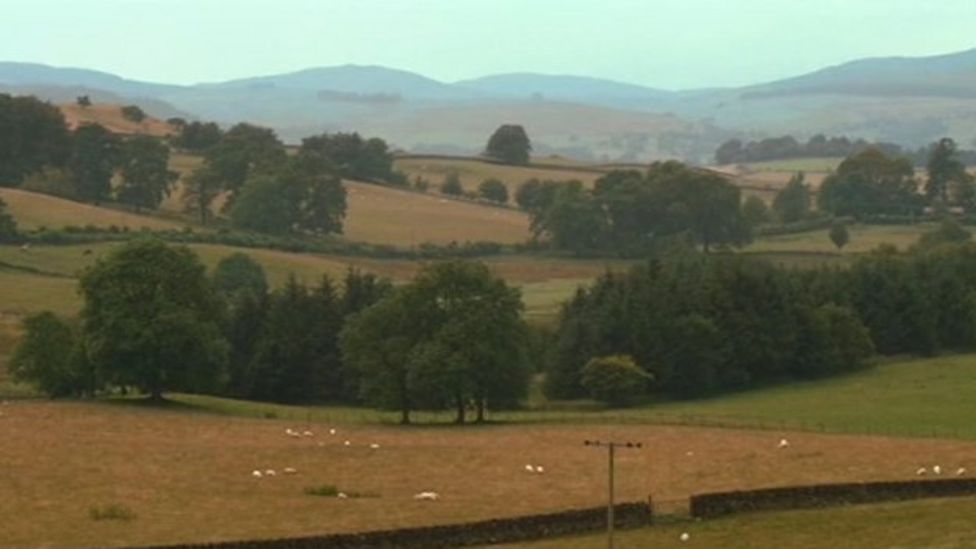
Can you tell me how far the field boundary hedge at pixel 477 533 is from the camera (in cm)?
3962

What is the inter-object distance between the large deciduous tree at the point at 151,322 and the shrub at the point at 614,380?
18.1m

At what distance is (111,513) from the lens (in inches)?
1706

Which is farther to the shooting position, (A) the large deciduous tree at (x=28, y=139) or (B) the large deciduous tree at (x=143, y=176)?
(A) the large deciduous tree at (x=28, y=139)

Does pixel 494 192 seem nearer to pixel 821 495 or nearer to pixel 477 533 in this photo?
pixel 821 495

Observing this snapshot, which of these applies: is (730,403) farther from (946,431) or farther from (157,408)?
(157,408)

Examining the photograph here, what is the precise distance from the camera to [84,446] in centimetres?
5806

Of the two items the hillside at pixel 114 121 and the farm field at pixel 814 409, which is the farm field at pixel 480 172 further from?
the farm field at pixel 814 409

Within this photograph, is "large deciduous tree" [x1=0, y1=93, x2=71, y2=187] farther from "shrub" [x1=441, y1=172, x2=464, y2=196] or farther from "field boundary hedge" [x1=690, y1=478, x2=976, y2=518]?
"field boundary hedge" [x1=690, y1=478, x2=976, y2=518]

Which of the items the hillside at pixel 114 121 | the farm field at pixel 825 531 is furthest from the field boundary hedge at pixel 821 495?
the hillside at pixel 114 121

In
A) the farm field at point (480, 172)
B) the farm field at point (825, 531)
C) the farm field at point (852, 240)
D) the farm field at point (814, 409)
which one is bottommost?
the farm field at point (814, 409)

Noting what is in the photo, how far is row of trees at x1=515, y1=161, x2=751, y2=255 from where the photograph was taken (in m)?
142

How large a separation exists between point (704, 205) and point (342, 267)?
39.6m

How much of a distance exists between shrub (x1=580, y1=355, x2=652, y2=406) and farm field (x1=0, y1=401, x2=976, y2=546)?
14.1 metres

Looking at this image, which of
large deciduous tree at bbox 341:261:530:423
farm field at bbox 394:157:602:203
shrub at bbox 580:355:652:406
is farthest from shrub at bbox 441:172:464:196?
large deciduous tree at bbox 341:261:530:423
